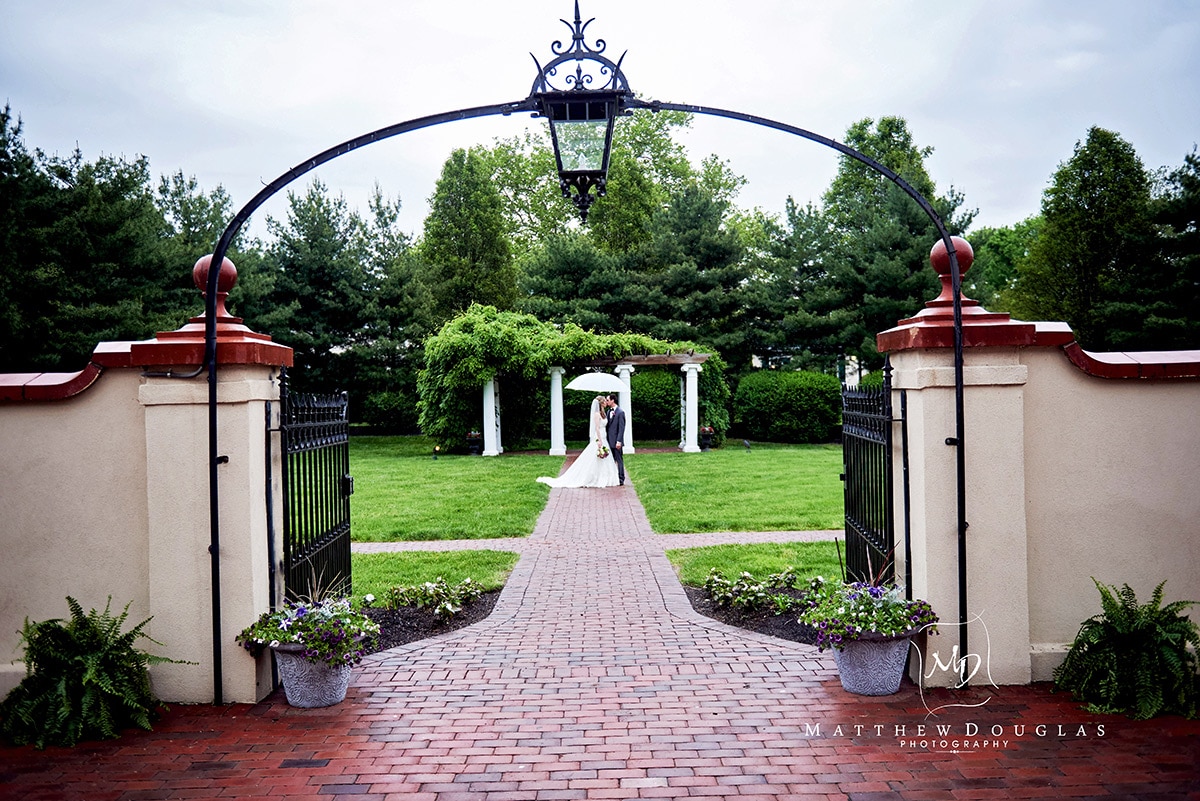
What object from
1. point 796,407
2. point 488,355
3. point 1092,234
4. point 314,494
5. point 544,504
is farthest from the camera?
point 1092,234

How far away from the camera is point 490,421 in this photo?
2491 centimetres

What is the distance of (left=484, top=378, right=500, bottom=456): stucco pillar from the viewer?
81.0 feet

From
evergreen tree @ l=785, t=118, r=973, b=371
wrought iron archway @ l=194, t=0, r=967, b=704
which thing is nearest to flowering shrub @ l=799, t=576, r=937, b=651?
wrought iron archway @ l=194, t=0, r=967, b=704

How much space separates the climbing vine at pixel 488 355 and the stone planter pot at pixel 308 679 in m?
19.1

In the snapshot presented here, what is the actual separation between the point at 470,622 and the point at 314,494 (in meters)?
1.82

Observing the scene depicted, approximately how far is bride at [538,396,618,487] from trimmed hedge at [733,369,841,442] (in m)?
13.1

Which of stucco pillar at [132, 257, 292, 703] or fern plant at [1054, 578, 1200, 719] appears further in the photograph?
stucco pillar at [132, 257, 292, 703]

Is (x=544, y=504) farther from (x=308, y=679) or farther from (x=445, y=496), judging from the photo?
(x=308, y=679)

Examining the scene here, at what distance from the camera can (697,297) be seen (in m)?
33.3

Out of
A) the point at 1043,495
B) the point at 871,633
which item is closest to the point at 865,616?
the point at 871,633

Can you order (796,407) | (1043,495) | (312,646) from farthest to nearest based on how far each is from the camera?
1. (796,407)
2. (1043,495)
3. (312,646)

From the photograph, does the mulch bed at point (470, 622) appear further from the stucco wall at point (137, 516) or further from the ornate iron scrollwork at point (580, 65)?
the ornate iron scrollwork at point (580, 65)

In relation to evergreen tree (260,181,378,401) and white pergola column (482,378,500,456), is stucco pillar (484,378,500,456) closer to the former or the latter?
white pergola column (482,378,500,456)

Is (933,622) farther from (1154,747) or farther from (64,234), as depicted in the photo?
(64,234)
